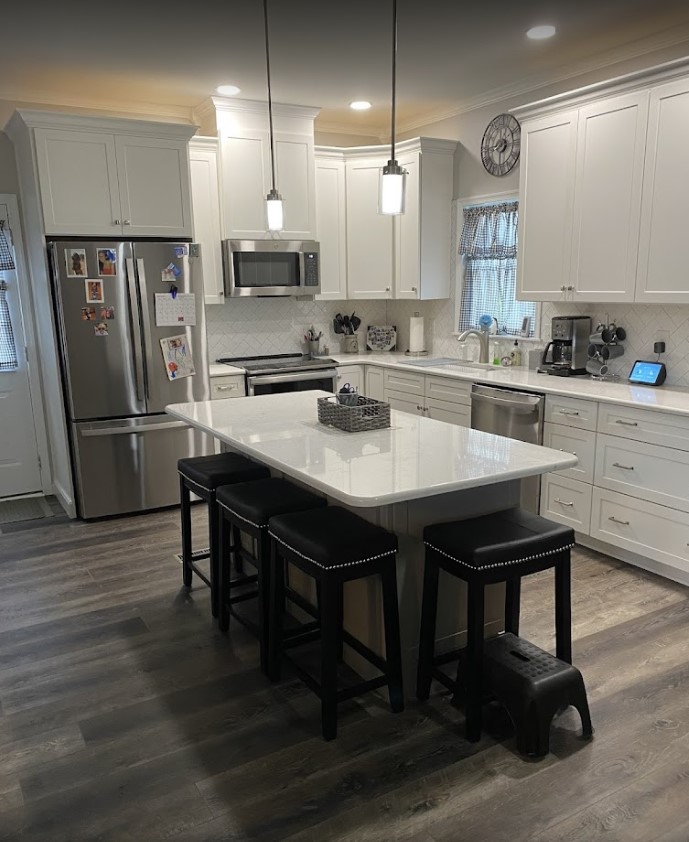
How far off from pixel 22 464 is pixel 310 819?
12.7 feet

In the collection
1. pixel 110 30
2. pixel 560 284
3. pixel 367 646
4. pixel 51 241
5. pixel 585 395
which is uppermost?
pixel 110 30

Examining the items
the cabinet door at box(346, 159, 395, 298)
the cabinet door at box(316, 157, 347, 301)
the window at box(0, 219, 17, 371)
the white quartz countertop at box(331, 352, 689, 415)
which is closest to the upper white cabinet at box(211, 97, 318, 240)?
the cabinet door at box(316, 157, 347, 301)

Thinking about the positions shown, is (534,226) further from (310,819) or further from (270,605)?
(310,819)

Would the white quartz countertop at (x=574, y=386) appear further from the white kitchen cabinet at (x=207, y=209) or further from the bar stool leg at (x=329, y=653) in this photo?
the bar stool leg at (x=329, y=653)

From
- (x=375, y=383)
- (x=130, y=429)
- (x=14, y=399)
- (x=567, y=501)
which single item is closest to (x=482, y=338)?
(x=375, y=383)

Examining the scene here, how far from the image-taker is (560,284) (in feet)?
13.7

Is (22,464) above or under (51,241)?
under

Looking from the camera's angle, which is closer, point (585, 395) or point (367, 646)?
point (367, 646)

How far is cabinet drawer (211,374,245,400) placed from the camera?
486 centimetres

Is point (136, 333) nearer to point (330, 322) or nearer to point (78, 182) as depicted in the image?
point (78, 182)

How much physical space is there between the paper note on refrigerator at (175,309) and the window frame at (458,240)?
85.0 inches

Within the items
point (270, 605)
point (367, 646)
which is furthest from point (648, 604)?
point (270, 605)

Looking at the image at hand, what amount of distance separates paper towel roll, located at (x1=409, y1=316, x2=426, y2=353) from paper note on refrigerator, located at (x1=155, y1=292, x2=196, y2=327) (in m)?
2.01

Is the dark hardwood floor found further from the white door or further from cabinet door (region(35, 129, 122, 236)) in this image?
cabinet door (region(35, 129, 122, 236))
